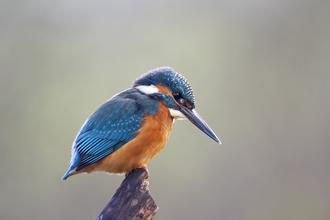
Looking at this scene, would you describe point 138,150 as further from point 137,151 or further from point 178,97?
point 178,97

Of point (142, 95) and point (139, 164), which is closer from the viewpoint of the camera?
point (139, 164)

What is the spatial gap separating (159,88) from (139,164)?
0.51 meters

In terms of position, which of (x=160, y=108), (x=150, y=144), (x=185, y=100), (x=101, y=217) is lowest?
(x=101, y=217)

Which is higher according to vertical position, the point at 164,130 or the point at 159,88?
the point at 159,88

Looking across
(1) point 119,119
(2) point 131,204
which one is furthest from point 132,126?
(2) point 131,204

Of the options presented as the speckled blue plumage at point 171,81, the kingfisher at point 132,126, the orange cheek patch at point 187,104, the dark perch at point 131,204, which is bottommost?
the dark perch at point 131,204

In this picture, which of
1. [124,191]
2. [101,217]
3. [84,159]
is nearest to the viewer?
[101,217]

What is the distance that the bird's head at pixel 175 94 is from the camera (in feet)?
6.00

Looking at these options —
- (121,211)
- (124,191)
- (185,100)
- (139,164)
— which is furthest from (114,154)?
(185,100)

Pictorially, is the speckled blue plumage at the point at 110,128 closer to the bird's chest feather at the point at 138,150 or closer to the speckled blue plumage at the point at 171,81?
the bird's chest feather at the point at 138,150

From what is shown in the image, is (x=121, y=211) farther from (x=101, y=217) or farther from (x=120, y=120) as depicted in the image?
(x=120, y=120)

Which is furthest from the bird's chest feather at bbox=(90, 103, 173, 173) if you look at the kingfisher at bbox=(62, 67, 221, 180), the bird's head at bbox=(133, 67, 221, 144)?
the bird's head at bbox=(133, 67, 221, 144)

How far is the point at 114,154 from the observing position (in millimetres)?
1703

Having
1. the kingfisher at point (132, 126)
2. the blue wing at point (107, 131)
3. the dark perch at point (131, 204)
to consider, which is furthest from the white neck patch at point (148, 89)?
the dark perch at point (131, 204)
